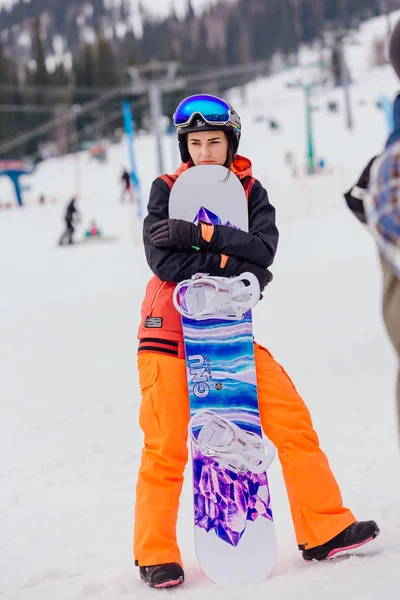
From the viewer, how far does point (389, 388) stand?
5.29 metres

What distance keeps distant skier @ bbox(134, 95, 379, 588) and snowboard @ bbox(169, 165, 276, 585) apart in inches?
1.7

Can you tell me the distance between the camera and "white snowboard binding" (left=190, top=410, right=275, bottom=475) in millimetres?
2578

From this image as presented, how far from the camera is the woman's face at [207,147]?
2719 millimetres

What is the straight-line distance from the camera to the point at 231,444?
259 cm

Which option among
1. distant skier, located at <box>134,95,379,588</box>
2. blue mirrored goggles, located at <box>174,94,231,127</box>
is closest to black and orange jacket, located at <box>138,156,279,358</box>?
distant skier, located at <box>134,95,379,588</box>

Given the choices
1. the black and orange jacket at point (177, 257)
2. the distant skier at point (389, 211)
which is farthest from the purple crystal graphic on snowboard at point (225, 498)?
the distant skier at point (389, 211)

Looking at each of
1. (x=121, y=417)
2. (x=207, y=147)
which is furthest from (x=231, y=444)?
(x=121, y=417)

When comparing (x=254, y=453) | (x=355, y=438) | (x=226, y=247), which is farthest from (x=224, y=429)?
(x=355, y=438)

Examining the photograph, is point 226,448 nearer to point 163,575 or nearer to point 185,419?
point 185,419

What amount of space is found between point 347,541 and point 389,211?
4.27 feet

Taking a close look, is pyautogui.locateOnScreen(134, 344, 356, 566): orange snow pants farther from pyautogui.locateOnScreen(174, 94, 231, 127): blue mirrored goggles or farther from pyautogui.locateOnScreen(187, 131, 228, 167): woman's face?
pyautogui.locateOnScreen(174, 94, 231, 127): blue mirrored goggles

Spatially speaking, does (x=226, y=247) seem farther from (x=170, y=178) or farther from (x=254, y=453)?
(x=254, y=453)

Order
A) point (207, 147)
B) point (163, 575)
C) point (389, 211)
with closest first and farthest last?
point (389, 211), point (163, 575), point (207, 147)

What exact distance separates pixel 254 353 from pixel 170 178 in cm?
66
